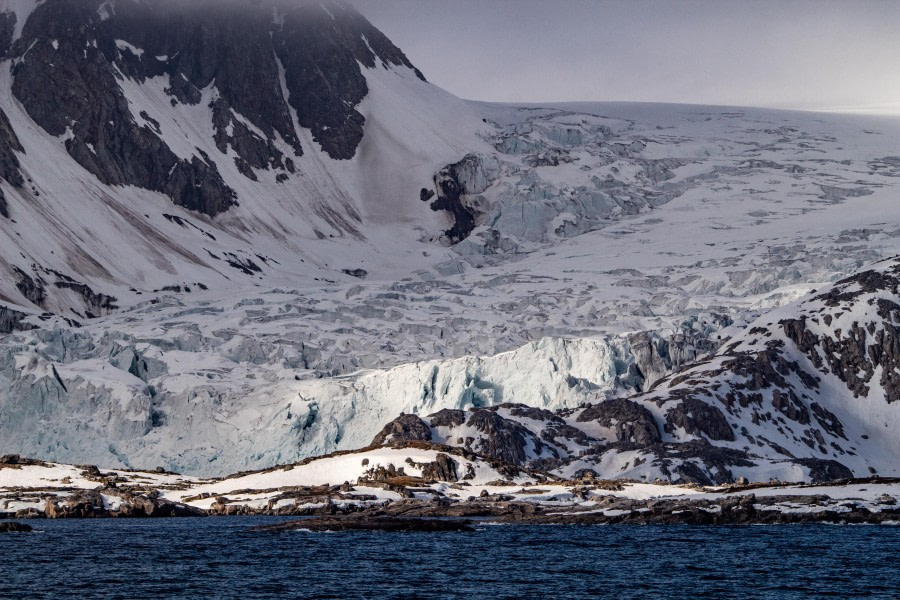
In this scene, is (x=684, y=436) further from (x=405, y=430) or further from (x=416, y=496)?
(x=416, y=496)

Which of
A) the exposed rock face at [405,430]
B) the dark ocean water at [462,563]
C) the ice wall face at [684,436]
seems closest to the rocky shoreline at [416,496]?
the dark ocean water at [462,563]

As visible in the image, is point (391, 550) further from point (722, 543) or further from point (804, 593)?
point (804, 593)

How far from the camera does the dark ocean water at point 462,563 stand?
8575cm

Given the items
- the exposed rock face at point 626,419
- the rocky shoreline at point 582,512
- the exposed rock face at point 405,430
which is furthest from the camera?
the exposed rock face at point 626,419

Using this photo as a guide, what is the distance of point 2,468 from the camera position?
152m

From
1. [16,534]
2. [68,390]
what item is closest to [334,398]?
[68,390]

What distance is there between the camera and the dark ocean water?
8575 cm

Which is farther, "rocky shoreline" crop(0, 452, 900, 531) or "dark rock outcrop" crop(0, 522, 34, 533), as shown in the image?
"rocky shoreline" crop(0, 452, 900, 531)

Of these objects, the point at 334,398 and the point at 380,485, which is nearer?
the point at 380,485

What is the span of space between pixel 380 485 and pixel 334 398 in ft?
181

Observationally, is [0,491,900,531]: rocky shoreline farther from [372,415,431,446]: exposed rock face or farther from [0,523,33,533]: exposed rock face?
[372,415,431,446]: exposed rock face

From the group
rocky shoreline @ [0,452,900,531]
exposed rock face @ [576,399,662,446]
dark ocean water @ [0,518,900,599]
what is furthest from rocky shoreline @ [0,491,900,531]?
exposed rock face @ [576,399,662,446]

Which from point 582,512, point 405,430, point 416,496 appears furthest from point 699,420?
point 582,512

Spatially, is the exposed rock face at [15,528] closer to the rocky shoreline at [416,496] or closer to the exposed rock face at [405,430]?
the rocky shoreline at [416,496]
